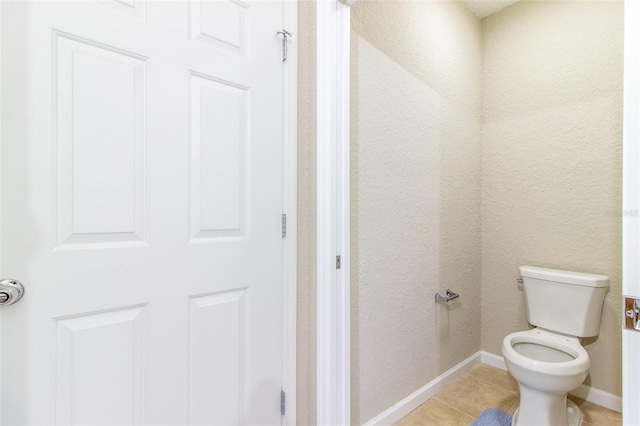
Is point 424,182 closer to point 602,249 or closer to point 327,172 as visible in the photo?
point 327,172

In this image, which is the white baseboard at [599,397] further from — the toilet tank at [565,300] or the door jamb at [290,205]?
the door jamb at [290,205]

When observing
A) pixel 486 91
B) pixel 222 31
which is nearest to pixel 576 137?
pixel 486 91

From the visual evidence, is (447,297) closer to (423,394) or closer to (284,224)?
(423,394)

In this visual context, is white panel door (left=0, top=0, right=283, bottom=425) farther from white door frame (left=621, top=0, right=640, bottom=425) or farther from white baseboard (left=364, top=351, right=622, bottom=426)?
white door frame (left=621, top=0, right=640, bottom=425)

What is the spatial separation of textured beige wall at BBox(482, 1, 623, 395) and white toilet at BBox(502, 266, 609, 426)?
17 centimetres

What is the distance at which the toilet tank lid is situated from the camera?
1710 millimetres

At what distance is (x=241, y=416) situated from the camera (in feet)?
3.78

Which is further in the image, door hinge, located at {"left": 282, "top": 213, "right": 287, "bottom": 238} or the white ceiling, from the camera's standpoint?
the white ceiling

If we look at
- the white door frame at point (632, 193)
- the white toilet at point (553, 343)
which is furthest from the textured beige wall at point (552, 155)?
the white door frame at point (632, 193)

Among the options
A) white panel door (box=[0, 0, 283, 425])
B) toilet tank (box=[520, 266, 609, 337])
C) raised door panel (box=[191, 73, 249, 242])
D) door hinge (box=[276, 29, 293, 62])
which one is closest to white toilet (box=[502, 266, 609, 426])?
toilet tank (box=[520, 266, 609, 337])

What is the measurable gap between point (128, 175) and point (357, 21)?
1.20m

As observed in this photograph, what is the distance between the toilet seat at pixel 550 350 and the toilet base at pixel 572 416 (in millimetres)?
307

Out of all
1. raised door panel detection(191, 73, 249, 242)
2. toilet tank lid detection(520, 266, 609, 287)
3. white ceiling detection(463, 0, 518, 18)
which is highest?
white ceiling detection(463, 0, 518, 18)

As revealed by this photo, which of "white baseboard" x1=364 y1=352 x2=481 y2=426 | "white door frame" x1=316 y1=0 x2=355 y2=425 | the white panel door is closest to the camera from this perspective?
the white panel door
